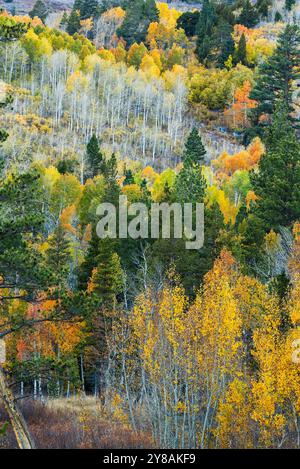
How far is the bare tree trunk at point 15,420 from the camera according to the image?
1752cm

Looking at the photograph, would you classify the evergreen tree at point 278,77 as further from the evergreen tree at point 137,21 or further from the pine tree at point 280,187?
the evergreen tree at point 137,21

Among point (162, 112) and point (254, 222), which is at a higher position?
point (162, 112)

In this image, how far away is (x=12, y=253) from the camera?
728 inches

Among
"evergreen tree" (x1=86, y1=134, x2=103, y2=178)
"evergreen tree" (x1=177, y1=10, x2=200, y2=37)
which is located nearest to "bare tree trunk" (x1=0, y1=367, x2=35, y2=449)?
"evergreen tree" (x1=86, y1=134, x2=103, y2=178)

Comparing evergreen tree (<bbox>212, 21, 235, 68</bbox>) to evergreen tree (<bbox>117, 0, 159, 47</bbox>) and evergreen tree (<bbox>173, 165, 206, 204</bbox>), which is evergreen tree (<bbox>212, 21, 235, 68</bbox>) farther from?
evergreen tree (<bbox>173, 165, 206, 204</bbox>)

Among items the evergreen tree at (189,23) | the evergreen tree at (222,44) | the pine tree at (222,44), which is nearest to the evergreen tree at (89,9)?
the evergreen tree at (189,23)

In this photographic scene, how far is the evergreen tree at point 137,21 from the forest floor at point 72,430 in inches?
4431

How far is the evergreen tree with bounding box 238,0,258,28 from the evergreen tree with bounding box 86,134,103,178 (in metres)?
77.7

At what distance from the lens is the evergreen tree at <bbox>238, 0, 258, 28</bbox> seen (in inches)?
5330

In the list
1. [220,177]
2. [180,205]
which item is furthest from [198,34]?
[180,205]

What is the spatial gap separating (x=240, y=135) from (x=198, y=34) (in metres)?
37.2

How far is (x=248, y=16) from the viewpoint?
443 feet

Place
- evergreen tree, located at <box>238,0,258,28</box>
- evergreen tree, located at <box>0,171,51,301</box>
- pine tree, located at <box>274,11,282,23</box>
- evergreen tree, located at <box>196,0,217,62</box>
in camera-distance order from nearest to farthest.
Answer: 1. evergreen tree, located at <box>0,171,51,301</box>
2. evergreen tree, located at <box>196,0,217,62</box>
3. evergreen tree, located at <box>238,0,258,28</box>
4. pine tree, located at <box>274,11,282,23</box>
